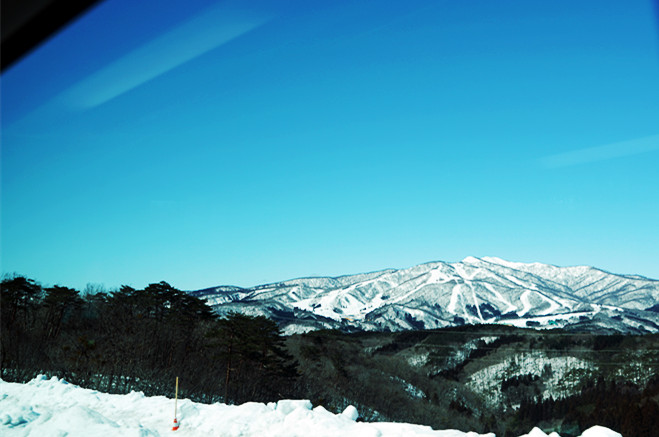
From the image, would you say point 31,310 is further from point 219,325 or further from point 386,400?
point 386,400

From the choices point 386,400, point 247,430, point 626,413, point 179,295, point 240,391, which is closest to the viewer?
point 247,430

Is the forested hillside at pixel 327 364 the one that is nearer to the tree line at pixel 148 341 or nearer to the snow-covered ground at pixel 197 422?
the tree line at pixel 148 341

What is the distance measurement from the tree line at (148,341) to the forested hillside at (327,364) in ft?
0.48

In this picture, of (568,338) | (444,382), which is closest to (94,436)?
(444,382)

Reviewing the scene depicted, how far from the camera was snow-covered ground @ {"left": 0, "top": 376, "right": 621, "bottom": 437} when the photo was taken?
8.78 meters

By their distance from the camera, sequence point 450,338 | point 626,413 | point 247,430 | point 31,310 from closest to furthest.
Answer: point 247,430, point 31,310, point 626,413, point 450,338

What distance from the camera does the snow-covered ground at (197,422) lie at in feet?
28.8

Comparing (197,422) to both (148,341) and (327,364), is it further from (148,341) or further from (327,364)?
(327,364)

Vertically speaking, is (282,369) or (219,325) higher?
(219,325)

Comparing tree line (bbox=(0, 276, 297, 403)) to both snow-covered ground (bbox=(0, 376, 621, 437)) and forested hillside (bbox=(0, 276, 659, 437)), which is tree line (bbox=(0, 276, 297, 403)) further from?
snow-covered ground (bbox=(0, 376, 621, 437))

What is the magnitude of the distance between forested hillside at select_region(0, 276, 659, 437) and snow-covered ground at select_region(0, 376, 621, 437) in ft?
73.7

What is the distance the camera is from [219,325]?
58094 mm

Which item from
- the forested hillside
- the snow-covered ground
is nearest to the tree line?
the forested hillside

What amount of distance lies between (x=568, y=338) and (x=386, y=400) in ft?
224
